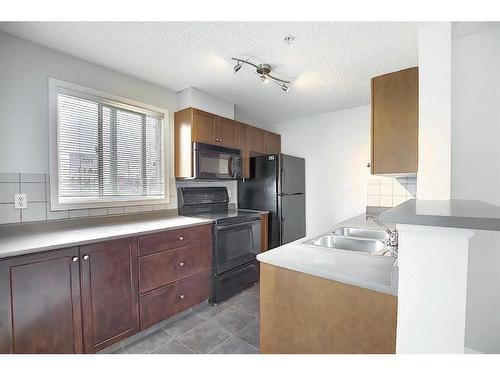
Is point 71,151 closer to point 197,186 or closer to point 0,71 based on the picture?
point 0,71

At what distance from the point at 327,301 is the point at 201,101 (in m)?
2.40

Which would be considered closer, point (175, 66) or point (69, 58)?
point (69, 58)

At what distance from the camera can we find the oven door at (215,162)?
2.52 metres

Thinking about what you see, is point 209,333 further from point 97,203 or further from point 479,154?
point 479,154

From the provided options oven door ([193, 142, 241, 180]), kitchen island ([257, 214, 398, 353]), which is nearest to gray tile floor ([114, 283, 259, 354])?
kitchen island ([257, 214, 398, 353])

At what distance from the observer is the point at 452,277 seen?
66 cm

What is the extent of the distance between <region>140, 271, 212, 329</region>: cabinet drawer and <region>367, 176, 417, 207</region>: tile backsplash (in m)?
2.33

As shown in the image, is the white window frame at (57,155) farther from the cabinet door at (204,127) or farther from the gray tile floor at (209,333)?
the gray tile floor at (209,333)

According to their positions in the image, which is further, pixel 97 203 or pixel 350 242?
pixel 97 203

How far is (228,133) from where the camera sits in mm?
2910

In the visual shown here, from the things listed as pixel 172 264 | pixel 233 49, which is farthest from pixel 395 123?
pixel 172 264

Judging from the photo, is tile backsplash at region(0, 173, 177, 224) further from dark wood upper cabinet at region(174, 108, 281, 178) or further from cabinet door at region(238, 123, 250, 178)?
cabinet door at region(238, 123, 250, 178)

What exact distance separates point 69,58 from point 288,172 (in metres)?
2.64
